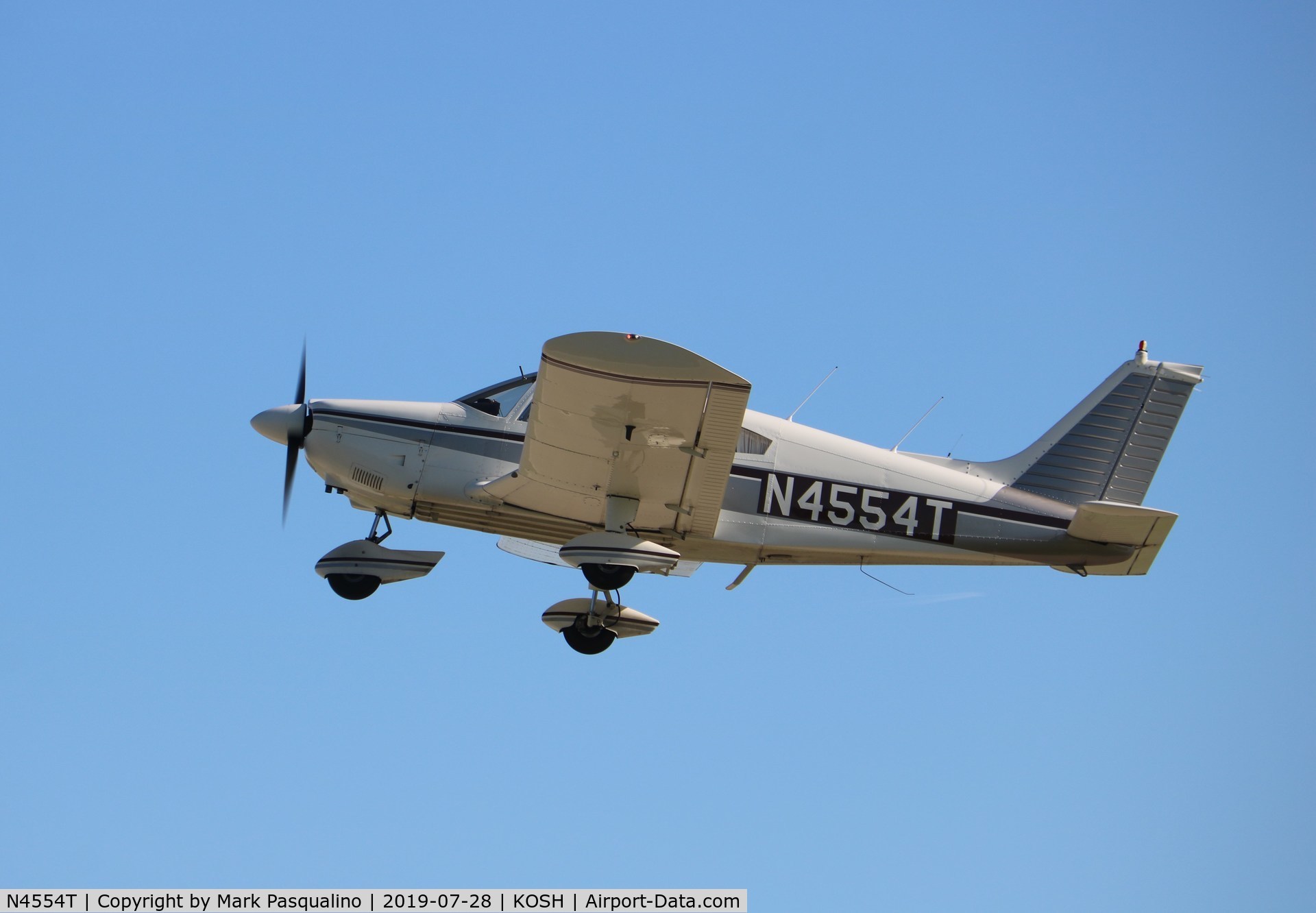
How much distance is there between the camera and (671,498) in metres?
11.7

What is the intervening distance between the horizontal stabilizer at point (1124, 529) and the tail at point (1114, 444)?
2.15 feet

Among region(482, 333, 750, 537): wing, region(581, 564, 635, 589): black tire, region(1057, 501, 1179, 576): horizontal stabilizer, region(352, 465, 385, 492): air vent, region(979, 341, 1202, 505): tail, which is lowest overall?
region(581, 564, 635, 589): black tire

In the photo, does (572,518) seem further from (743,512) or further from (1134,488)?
(1134,488)

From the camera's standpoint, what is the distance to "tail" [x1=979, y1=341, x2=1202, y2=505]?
13016 millimetres

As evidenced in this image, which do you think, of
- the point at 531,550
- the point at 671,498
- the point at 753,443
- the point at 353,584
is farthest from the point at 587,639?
the point at 753,443

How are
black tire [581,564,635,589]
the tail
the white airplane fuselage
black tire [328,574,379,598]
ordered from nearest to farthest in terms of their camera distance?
black tire [581,564,635,589] → the white airplane fuselage → black tire [328,574,379,598] → the tail

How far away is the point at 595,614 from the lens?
13031mm

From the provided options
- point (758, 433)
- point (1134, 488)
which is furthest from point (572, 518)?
point (1134, 488)

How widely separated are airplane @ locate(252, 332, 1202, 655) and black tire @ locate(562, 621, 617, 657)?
0.97 m

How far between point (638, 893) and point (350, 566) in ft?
13.0

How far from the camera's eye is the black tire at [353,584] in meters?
12.2

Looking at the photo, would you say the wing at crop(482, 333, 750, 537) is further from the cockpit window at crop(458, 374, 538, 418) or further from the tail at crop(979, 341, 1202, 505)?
the tail at crop(979, 341, 1202, 505)

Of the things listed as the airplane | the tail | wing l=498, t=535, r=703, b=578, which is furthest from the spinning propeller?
the tail

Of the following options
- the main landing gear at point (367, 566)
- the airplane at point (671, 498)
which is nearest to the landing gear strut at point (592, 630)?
the airplane at point (671, 498)
